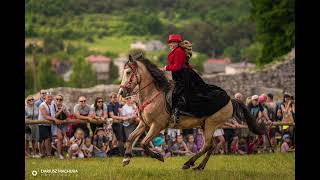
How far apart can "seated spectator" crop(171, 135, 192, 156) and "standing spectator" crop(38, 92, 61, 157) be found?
2.88 meters

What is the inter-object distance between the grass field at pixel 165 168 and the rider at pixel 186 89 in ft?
3.84

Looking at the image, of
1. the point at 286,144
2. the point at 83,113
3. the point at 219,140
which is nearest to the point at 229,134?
the point at 219,140

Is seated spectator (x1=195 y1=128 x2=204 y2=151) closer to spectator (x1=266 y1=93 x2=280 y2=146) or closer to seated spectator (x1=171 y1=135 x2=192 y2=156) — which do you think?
seated spectator (x1=171 y1=135 x2=192 y2=156)

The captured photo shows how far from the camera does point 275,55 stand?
44.0 metres

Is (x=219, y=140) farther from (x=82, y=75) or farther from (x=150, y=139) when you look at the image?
(x=82, y=75)

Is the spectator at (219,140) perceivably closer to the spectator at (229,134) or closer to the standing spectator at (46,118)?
the spectator at (229,134)

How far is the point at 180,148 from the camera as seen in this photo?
24.7m

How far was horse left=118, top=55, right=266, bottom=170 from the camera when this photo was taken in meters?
20.5

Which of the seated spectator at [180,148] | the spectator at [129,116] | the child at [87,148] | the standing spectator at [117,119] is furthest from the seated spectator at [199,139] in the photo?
the child at [87,148]

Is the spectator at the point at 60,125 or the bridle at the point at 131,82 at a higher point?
the bridle at the point at 131,82

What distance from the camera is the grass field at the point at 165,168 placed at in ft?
67.1

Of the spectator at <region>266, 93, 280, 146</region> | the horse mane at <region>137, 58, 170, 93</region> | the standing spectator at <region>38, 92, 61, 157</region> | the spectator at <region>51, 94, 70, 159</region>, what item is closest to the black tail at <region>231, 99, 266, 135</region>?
the horse mane at <region>137, 58, 170, 93</region>
